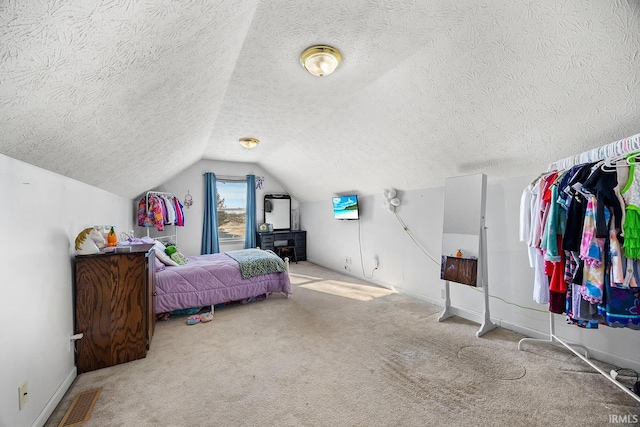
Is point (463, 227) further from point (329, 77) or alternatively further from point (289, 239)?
point (289, 239)

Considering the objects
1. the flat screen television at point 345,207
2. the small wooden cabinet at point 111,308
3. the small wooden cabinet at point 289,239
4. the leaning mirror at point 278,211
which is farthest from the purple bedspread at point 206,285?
the leaning mirror at point 278,211

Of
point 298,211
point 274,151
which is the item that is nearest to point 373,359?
point 274,151

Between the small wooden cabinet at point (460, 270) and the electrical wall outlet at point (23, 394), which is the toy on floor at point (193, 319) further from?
the small wooden cabinet at point (460, 270)

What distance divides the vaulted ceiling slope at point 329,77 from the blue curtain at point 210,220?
2.68 metres

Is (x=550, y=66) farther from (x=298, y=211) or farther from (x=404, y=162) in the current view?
(x=298, y=211)

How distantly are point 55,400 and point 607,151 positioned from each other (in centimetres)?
387

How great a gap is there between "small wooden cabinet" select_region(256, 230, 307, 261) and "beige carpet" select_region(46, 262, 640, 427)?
3.26 metres

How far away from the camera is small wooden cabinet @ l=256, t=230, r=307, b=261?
6301 mm

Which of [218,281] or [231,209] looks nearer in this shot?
[218,281]

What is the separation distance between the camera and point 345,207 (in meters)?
5.20

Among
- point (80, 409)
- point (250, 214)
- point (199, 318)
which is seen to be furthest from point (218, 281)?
point (250, 214)

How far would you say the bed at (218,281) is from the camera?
3213mm

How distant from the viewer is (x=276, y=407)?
5.75 ft

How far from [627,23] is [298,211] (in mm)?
6207
